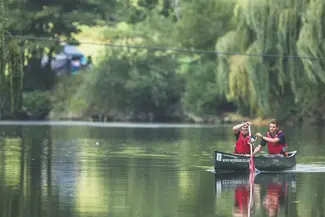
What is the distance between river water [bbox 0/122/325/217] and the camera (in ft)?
62.6

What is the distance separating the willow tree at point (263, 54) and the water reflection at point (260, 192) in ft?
86.5

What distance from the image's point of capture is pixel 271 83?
57156mm

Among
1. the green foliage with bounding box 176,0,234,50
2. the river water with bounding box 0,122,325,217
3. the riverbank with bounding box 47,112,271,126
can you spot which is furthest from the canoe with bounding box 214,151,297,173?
the green foliage with bounding box 176,0,234,50

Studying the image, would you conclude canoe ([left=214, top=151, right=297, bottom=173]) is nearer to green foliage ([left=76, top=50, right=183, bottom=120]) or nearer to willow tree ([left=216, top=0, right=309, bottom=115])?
willow tree ([left=216, top=0, right=309, bottom=115])

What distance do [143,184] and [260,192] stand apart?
2.89m

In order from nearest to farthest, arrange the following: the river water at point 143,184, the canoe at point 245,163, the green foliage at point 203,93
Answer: the river water at point 143,184 < the canoe at point 245,163 < the green foliage at point 203,93

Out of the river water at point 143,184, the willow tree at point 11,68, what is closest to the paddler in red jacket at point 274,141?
the river water at point 143,184

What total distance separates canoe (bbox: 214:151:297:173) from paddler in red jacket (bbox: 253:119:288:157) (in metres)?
0.33

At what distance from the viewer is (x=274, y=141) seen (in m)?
28.8

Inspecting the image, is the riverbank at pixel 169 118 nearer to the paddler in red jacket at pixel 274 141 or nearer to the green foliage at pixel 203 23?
the green foliage at pixel 203 23

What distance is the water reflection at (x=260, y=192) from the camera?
1908 cm

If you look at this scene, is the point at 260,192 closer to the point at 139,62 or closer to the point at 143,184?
the point at 143,184

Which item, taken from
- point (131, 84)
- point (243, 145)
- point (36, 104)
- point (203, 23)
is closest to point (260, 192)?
point (243, 145)

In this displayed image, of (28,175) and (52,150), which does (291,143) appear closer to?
Result: (52,150)
